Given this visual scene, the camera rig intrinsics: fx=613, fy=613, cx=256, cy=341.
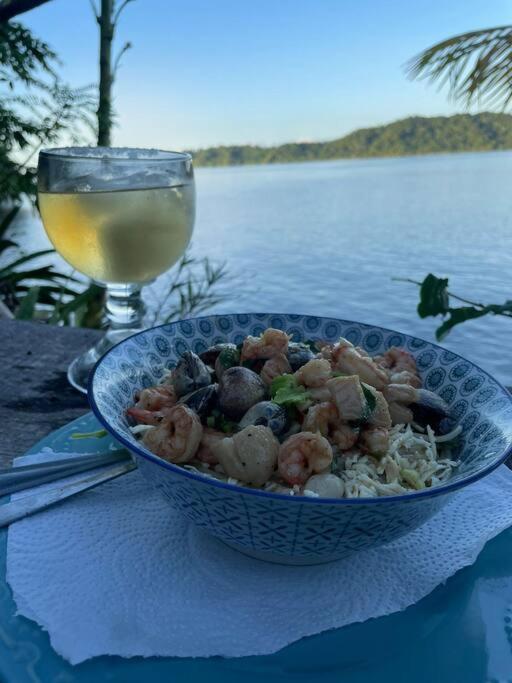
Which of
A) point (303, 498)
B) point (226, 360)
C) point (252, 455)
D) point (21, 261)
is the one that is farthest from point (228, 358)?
point (21, 261)

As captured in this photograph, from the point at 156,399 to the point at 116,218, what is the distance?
18.7 inches

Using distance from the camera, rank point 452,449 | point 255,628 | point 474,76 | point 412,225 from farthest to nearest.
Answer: point 412,225 → point 474,76 → point 452,449 → point 255,628

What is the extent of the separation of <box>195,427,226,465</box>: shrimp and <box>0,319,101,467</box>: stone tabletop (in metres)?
0.34

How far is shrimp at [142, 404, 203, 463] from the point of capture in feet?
2.13

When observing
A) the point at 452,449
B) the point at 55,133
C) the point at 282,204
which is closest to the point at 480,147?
the point at 282,204

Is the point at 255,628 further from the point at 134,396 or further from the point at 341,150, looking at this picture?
the point at 341,150

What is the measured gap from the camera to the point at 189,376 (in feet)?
2.47

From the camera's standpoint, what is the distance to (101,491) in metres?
0.76

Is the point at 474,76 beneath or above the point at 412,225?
above

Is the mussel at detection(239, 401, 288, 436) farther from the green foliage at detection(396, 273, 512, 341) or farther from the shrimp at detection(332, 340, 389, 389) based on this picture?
the green foliage at detection(396, 273, 512, 341)

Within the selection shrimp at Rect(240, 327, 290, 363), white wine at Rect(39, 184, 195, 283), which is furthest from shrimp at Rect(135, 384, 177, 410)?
white wine at Rect(39, 184, 195, 283)

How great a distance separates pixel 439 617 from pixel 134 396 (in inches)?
18.0

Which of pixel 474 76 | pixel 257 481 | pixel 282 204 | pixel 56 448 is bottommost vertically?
pixel 282 204

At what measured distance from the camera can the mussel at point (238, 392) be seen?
0.70m
